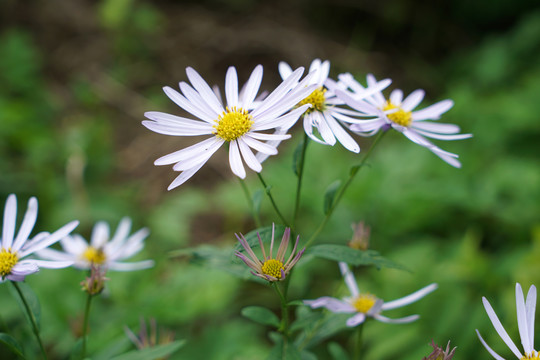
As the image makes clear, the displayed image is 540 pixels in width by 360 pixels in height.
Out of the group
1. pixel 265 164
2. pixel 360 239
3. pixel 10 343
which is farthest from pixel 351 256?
pixel 265 164

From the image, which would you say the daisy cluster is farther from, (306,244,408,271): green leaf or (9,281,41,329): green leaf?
(9,281,41,329): green leaf

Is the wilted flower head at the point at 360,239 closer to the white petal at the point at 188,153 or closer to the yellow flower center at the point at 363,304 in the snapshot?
the yellow flower center at the point at 363,304

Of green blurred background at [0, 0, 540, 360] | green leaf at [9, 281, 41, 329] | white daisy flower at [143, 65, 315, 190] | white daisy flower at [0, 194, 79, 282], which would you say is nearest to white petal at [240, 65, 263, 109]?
white daisy flower at [143, 65, 315, 190]

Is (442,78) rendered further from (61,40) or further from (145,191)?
(61,40)

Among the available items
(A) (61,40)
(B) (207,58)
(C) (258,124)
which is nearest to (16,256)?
(C) (258,124)

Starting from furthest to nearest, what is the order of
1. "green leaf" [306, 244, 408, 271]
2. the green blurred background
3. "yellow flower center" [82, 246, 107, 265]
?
the green blurred background
"yellow flower center" [82, 246, 107, 265]
"green leaf" [306, 244, 408, 271]

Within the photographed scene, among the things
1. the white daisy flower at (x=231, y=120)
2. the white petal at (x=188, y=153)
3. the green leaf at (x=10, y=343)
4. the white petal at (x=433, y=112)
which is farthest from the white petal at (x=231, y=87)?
the green leaf at (x=10, y=343)
